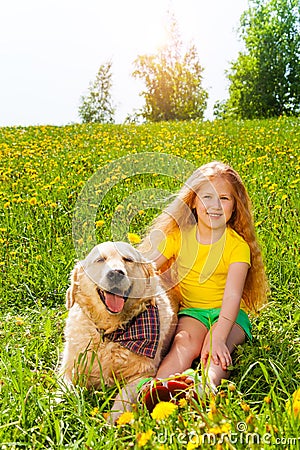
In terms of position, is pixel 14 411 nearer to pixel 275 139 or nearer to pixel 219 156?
pixel 219 156

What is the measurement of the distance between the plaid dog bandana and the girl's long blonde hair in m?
0.85

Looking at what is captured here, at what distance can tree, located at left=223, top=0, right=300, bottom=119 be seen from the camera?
107 feet

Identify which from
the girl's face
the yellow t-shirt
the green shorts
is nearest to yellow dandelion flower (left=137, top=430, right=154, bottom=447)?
the green shorts

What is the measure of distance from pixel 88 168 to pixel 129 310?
4869 mm

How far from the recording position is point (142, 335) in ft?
9.43

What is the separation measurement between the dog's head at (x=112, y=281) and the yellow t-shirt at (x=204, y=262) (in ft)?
2.33

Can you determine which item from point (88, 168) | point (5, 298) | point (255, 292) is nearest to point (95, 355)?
point (255, 292)

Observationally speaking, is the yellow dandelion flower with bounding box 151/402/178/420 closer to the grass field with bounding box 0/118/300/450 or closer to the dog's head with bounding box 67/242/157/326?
the grass field with bounding box 0/118/300/450

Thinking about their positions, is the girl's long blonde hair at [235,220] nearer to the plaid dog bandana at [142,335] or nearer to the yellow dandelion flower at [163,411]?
the plaid dog bandana at [142,335]

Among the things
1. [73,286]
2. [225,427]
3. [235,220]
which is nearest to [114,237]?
[235,220]

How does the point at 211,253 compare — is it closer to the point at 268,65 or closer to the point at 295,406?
the point at 295,406

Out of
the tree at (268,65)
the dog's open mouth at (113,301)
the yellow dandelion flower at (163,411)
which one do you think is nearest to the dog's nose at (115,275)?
the dog's open mouth at (113,301)

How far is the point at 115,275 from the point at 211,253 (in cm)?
104

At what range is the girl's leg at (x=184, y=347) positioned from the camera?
2.97 m
